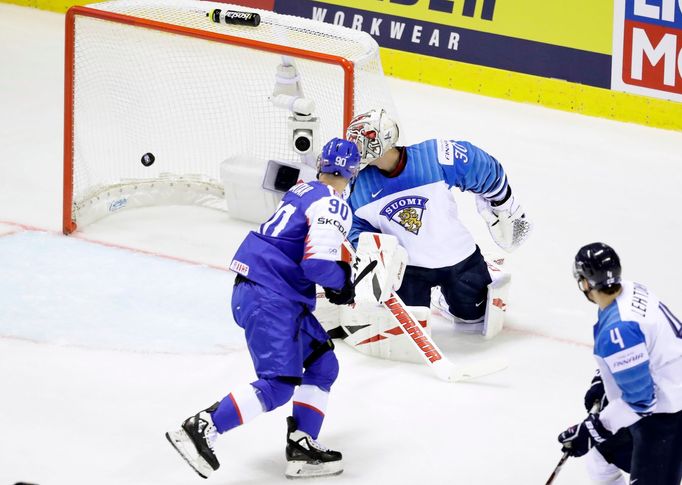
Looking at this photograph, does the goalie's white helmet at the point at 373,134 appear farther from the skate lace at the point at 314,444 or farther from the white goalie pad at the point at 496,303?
the skate lace at the point at 314,444

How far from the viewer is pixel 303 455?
13.0 feet

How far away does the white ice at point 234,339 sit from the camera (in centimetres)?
411

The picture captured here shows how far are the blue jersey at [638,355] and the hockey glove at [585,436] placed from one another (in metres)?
0.04

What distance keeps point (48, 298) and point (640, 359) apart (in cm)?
290

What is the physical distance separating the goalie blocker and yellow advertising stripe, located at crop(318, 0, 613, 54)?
304cm

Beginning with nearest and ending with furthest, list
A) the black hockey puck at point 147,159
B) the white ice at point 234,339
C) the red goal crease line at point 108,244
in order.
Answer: the white ice at point 234,339
the red goal crease line at point 108,244
the black hockey puck at point 147,159

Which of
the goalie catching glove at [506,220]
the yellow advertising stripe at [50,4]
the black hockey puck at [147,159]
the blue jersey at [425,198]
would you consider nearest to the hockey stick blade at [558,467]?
the blue jersey at [425,198]

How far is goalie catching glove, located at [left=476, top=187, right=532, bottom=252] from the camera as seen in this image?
512 cm

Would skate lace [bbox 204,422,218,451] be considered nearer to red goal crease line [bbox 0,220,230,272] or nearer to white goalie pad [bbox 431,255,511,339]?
white goalie pad [bbox 431,255,511,339]

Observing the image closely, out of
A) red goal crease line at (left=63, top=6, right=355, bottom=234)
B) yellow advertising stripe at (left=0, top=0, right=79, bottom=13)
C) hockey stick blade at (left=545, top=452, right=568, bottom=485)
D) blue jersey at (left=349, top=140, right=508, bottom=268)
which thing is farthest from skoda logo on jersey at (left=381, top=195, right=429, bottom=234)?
yellow advertising stripe at (left=0, top=0, right=79, bottom=13)

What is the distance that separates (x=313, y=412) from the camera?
3.99 metres

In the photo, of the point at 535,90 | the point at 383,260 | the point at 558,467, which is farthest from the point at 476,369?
the point at 535,90

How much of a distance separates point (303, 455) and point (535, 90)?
4759 mm

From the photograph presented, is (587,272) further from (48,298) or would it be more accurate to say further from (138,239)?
(138,239)
